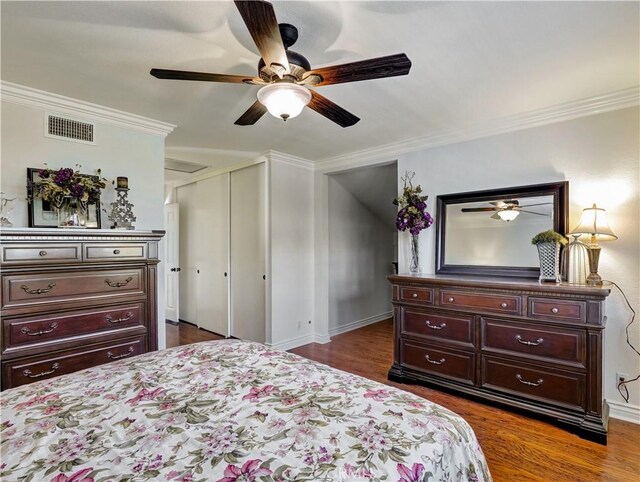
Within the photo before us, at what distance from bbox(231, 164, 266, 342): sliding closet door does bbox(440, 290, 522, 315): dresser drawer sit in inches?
88.1

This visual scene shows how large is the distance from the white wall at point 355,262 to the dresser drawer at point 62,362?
2.75 m

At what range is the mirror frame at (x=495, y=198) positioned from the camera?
9.09 ft

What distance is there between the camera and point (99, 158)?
2.79 meters

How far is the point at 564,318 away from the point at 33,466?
293cm

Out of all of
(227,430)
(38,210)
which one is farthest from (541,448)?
(38,210)

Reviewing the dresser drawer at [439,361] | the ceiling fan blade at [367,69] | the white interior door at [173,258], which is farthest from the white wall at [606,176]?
the white interior door at [173,258]

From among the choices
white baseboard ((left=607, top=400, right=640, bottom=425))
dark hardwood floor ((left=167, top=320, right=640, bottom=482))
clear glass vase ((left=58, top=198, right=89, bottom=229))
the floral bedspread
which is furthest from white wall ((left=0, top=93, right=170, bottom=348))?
white baseboard ((left=607, top=400, right=640, bottom=425))

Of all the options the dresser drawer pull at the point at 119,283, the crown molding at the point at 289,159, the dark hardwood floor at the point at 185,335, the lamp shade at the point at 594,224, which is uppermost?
the crown molding at the point at 289,159

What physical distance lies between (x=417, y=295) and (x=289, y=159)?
7.69ft

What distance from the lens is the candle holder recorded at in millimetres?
2756

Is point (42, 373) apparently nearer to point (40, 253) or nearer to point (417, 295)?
point (40, 253)

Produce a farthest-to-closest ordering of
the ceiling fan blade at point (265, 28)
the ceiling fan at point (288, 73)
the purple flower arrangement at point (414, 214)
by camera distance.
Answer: the purple flower arrangement at point (414, 214)
the ceiling fan at point (288, 73)
the ceiling fan blade at point (265, 28)

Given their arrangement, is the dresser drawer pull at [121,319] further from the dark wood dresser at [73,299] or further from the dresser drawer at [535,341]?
the dresser drawer at [535,341]

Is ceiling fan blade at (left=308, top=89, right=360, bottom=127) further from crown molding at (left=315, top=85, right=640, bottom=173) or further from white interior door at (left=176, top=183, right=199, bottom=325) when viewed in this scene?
white interior door at (left=176, top=183, right=199, bottom=325)
